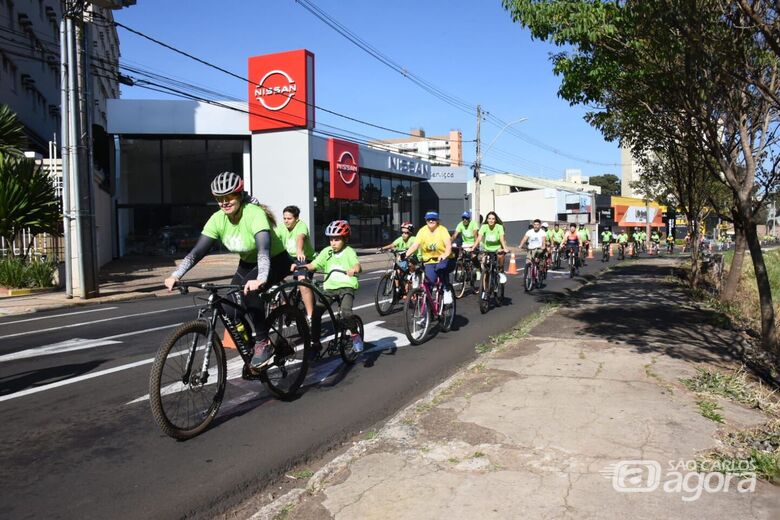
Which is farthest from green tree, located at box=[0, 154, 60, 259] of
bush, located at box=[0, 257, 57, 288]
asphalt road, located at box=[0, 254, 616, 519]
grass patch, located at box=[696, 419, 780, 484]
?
grass patch, located at box=[696, 419, 780, 484]

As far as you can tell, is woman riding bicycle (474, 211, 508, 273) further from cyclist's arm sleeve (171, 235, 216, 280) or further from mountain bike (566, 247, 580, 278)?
cyclist's arm sleeve (171, 235, 216, 280)

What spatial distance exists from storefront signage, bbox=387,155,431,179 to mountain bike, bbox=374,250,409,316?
86.6 feet

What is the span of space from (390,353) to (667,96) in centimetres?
513

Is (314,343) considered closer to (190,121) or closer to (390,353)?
(390,353)

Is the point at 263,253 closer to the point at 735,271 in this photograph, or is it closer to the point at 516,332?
the point at 516,332

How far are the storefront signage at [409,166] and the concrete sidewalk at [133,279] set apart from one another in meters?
7.52

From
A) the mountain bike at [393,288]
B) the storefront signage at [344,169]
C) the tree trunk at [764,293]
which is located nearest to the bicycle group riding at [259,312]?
the mountain bike at [393,288]

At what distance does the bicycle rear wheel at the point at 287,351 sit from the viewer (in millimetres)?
5305

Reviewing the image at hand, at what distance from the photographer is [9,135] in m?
17.6

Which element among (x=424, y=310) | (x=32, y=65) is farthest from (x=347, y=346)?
(x=32, y=65)

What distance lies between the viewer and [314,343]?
5949 mm

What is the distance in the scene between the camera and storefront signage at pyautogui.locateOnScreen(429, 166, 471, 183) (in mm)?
44734

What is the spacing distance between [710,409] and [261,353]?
3748mm

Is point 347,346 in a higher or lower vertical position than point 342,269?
lower
